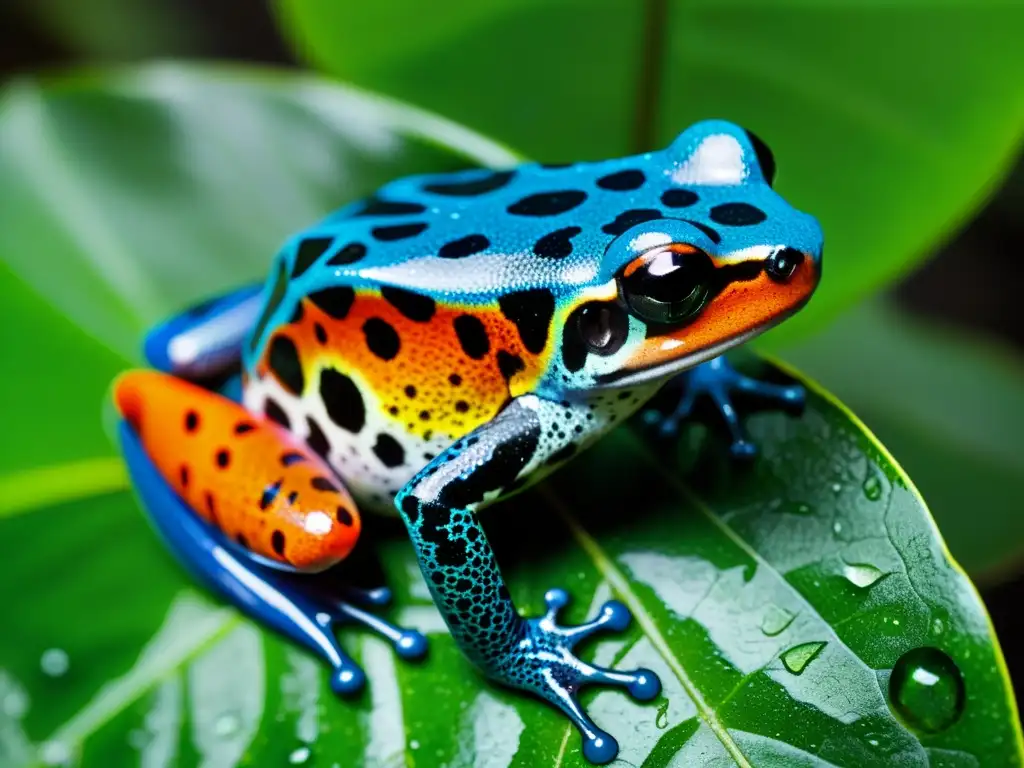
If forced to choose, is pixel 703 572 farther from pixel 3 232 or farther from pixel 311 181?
pixel 3 232

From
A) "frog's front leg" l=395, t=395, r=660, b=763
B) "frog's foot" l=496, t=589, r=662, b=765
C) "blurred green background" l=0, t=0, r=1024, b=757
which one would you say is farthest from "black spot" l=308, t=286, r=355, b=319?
"blurred green background" l=0, t=0, r=1024, b=757

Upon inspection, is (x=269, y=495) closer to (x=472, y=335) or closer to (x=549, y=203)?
(x=472, y=335)

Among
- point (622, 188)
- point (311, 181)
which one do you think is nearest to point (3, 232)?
point (311, 181)

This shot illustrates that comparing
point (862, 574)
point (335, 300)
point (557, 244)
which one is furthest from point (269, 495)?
point (862, 574)

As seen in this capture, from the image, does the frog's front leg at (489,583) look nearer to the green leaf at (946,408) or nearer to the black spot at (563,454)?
the black spot at (563,454)

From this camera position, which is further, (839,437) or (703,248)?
(839,437)

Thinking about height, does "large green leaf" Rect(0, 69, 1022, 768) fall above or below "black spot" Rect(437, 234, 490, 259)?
below

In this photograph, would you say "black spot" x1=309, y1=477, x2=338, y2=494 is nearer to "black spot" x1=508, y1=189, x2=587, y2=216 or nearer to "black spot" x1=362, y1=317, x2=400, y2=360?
"black spot" x1=362, y1=317, x2=400, y2=360
